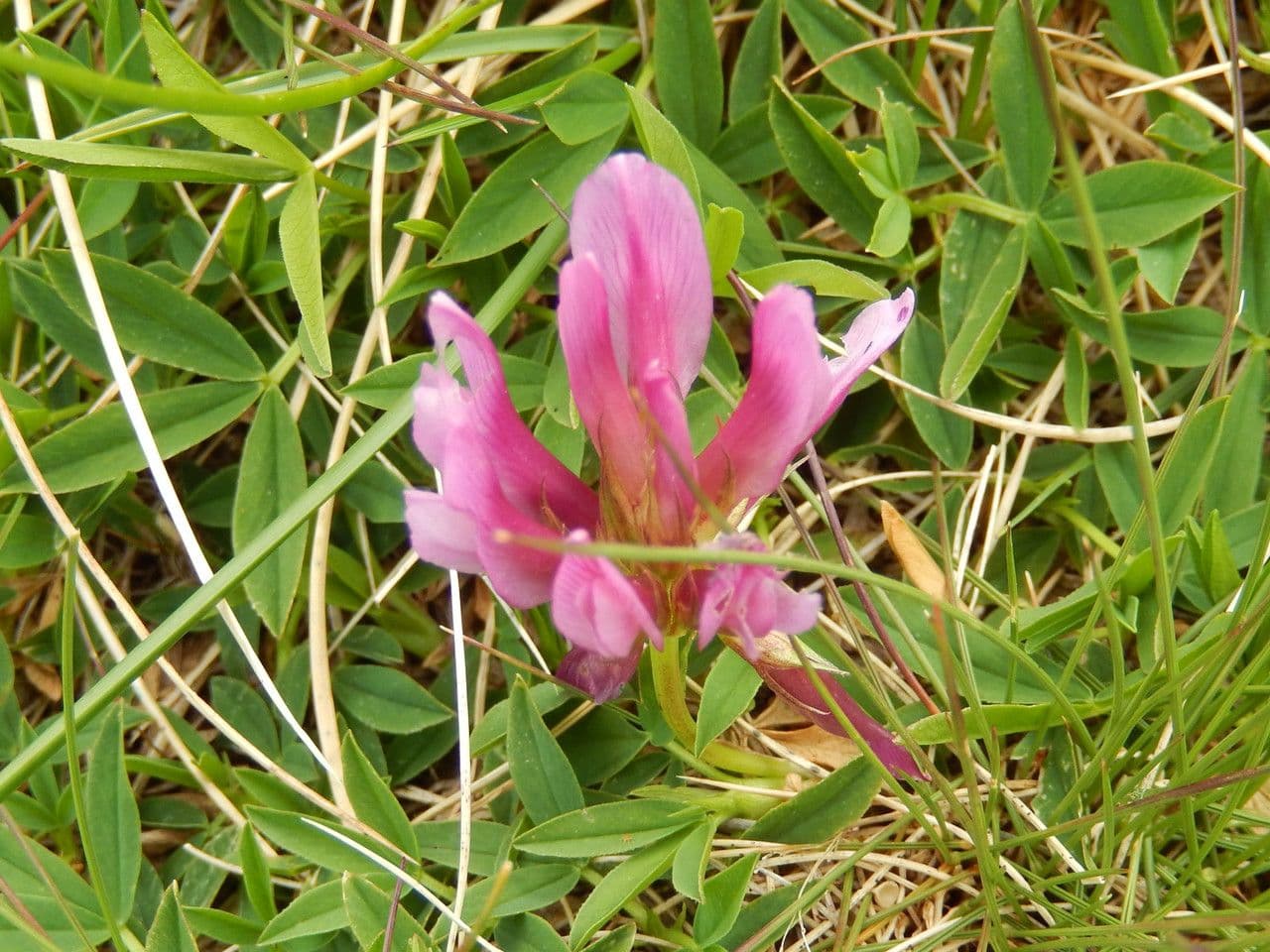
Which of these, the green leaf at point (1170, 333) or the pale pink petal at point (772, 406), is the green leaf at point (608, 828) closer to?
the pale pink petal at point (772, 406)


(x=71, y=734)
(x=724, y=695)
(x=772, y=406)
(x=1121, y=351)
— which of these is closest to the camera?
(x=1121, y=351)

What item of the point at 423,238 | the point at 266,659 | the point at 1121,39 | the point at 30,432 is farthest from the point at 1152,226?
the point at 30,432

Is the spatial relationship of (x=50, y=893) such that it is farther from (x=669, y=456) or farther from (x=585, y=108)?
(x=585, y=108)

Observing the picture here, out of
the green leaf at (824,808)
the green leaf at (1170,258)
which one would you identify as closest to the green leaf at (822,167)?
the green leaf at (1170,258)

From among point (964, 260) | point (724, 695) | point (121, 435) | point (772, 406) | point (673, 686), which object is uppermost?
point (772, 406)

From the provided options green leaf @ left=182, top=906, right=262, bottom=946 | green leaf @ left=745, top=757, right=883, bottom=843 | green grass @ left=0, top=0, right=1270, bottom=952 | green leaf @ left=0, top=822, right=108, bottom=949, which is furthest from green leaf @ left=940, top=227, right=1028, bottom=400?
green leaf @ left=0, top=822, right=108, bottom=949

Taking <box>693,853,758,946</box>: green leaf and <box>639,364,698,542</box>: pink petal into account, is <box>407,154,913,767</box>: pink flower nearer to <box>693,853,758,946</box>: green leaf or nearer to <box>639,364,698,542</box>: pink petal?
<box>639,364,698,542</box>: pink petal

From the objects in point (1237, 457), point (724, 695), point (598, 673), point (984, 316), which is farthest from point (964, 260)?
point (598, 673)
